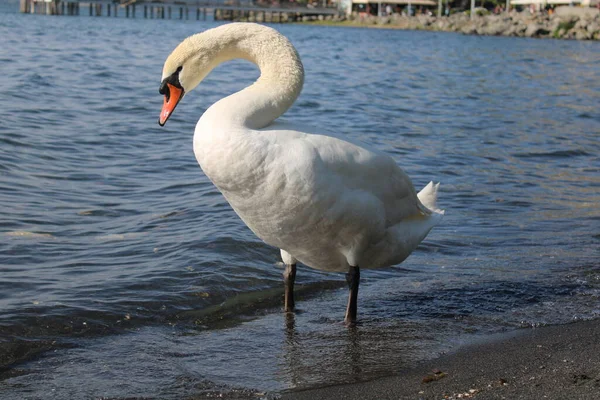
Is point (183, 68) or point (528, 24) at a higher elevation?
point (528, 24)

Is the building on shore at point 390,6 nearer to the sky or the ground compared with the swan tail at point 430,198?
nearer to the sky

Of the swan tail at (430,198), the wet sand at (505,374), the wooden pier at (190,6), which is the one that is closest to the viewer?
the wet sand at (505,374)

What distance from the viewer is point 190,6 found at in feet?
386

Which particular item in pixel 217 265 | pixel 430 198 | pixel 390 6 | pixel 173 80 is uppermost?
pixel 390 6

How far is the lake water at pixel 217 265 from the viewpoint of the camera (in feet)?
15.0

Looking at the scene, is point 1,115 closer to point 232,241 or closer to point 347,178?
point 232,241

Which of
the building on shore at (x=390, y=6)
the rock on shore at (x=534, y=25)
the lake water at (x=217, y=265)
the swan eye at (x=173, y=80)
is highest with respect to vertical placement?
the building on shore at (x=390, y=6)

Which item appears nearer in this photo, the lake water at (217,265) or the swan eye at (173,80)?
the lake water at (217,265)

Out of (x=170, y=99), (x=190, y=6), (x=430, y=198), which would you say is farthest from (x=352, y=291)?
(x=190, y=6)

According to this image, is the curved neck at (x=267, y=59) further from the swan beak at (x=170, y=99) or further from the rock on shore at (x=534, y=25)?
the rock on shore at (x=534, y=25)

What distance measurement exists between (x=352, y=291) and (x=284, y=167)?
1.18 metres

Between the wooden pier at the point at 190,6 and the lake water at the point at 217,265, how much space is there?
8941 centimetres

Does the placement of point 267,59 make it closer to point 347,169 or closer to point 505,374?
point 347,169

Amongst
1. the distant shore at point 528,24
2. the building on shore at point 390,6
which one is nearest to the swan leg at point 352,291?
the distant shore at point 528,24
